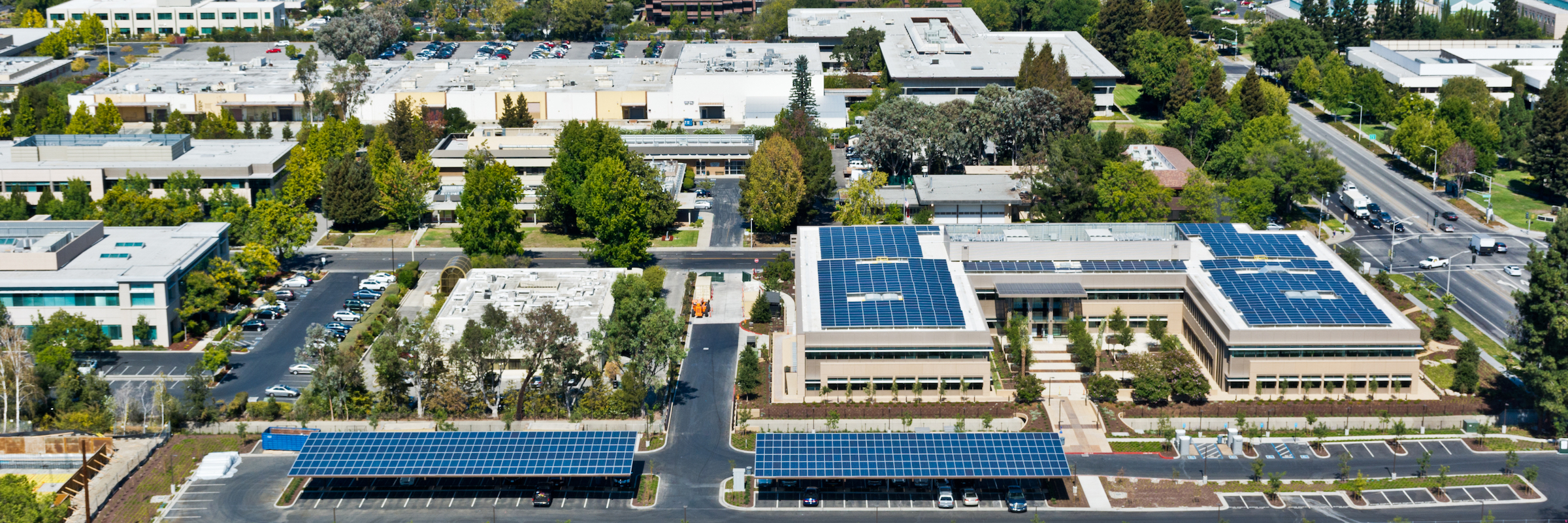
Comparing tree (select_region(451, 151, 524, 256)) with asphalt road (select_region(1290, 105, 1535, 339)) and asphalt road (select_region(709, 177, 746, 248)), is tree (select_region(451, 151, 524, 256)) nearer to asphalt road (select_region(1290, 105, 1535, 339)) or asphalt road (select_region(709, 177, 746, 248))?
asphalt road (select_region(709, 177, 746, 248))

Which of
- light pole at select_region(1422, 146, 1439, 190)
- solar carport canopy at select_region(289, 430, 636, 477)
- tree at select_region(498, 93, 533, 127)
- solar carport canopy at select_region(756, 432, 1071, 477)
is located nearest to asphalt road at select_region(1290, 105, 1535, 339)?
light pole at select_region(1422, 146, 1439, 190)

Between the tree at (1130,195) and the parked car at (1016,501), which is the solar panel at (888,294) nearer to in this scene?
the parked car at (1016,501)

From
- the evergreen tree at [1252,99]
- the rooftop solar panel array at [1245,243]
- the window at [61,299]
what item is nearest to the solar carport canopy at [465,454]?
the window at [61,299]

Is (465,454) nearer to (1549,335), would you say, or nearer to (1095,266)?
(1095,266)

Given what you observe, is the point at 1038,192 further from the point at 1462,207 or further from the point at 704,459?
the point at 704,459

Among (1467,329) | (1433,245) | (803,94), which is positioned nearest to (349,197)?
(803,94)
